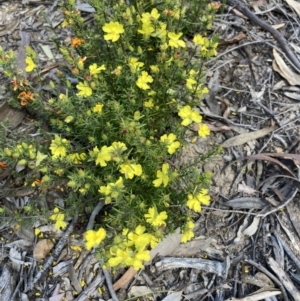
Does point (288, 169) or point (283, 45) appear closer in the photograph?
point (288, 169)

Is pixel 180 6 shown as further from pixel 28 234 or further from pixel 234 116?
pixel 28 234

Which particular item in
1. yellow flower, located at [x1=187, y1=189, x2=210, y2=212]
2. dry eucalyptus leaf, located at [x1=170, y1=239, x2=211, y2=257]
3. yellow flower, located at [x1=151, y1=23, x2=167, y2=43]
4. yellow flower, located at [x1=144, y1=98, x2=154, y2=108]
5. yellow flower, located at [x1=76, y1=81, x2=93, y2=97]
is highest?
yellow flower, located at [x1=151, y1=23, x2=167, y2=43]

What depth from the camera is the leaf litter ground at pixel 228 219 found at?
2.98 metres

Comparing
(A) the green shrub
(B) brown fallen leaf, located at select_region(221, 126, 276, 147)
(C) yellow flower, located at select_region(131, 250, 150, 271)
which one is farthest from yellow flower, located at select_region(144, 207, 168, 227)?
(B) brown fallen leaf, located at select_region(221, 126, 276, 147)

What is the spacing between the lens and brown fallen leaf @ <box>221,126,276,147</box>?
3488mm

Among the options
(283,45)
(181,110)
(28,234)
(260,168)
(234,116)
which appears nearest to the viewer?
(181,110)

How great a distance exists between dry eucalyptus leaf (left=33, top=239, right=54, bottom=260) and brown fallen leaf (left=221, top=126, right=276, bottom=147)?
1.55 meters

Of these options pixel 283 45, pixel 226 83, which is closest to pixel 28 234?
pixel 226 83

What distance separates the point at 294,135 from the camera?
352cm

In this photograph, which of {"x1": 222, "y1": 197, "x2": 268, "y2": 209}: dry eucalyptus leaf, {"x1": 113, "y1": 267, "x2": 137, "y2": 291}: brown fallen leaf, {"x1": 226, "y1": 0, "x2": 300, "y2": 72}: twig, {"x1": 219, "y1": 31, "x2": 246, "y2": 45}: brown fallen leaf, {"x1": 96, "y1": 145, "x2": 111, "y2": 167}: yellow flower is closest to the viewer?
{"x1": 96, "y1": 145, "x2": 111, "y2": 167}: yellow flower

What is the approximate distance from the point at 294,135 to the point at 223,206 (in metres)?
0.87

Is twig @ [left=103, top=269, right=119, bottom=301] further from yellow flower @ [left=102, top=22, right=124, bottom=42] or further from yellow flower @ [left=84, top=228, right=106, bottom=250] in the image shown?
yellow flower @ [left=102, top=22, right=124, bottom=42]

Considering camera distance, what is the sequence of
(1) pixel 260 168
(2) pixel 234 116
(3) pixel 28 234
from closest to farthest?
(3) pixel 28 234 < (1) pixel 260 168 < (2) pixel 234 116

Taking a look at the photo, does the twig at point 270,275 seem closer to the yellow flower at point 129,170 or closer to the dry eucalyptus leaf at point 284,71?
the yellow flower at point 129,170
